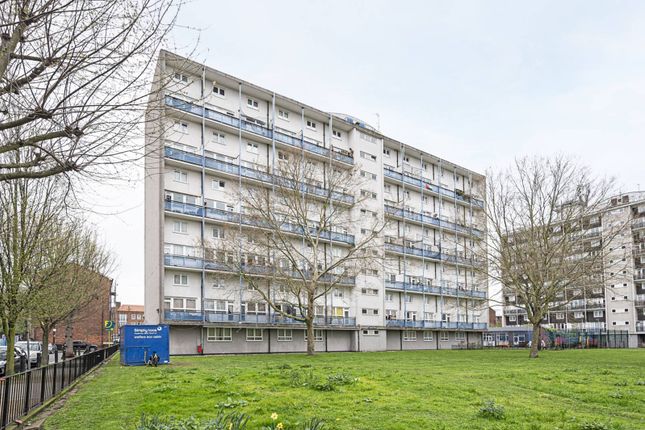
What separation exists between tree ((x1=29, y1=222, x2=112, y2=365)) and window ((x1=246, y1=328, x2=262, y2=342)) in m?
13.3

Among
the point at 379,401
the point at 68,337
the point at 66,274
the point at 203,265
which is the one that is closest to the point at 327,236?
the point at 203,265

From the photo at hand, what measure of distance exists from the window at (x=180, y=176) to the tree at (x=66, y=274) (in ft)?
27.7

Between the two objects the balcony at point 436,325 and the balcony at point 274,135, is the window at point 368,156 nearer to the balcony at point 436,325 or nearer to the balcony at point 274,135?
the balcony at point 274,135

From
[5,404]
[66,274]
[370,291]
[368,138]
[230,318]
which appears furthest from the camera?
[368,138]

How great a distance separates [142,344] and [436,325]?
45346 mm

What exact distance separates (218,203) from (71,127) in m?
43.9

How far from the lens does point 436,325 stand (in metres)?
70.0

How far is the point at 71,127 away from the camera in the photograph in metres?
8.41

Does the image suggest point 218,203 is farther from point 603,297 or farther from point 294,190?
point 603,297

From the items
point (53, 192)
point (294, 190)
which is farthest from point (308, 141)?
point (53, 192)

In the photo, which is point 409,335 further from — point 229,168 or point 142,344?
point 142,344

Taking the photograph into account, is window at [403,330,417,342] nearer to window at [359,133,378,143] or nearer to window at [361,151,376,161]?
window at [361,151,376,161]

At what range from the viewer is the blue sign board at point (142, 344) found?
1225 inches

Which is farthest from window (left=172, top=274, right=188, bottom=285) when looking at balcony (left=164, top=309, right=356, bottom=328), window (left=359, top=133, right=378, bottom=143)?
window (left=359, top=133, right=378, bottom=143)
